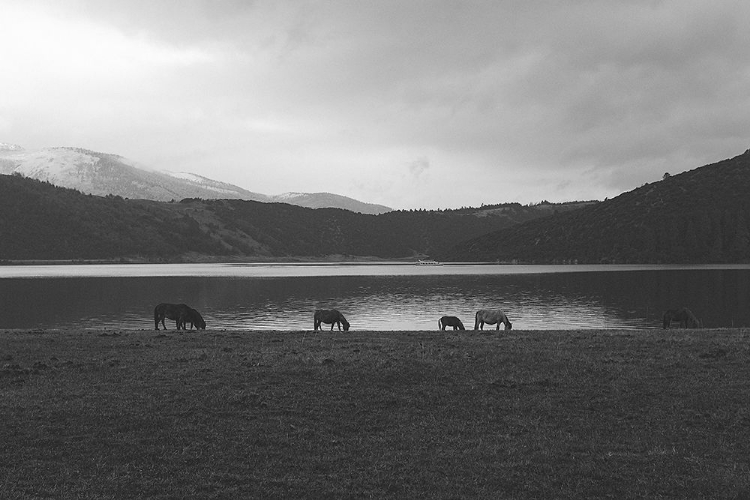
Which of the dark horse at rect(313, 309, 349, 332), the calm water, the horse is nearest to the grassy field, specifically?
the horse

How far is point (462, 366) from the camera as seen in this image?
20938mm

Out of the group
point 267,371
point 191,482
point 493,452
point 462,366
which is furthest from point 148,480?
point 462,366

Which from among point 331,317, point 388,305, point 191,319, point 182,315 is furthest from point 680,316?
point 388,305

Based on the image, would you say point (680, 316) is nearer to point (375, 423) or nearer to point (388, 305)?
point (375, 423)

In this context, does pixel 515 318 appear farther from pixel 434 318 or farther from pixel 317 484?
pixel 317 484

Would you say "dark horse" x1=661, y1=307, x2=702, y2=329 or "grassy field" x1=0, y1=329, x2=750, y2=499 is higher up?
"dark horse" x1=661, y1=307, x2=702, y2=329

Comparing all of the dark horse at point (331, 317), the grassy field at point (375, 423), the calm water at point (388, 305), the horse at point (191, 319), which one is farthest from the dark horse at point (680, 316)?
the horse at point (191, 319)

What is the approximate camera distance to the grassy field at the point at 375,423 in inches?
434

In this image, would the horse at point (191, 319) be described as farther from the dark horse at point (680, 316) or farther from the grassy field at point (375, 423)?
the dark horse at point (680, 316)

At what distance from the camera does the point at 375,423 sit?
14719mm

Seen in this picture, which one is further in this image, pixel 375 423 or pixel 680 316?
pixel 680 316

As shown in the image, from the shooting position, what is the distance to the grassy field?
36.2ft

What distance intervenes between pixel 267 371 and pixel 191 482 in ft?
28.5

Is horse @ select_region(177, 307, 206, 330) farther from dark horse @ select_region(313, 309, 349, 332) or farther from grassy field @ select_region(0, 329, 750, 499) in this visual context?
grassy field @ select_region(0, 329, 750, 499)
